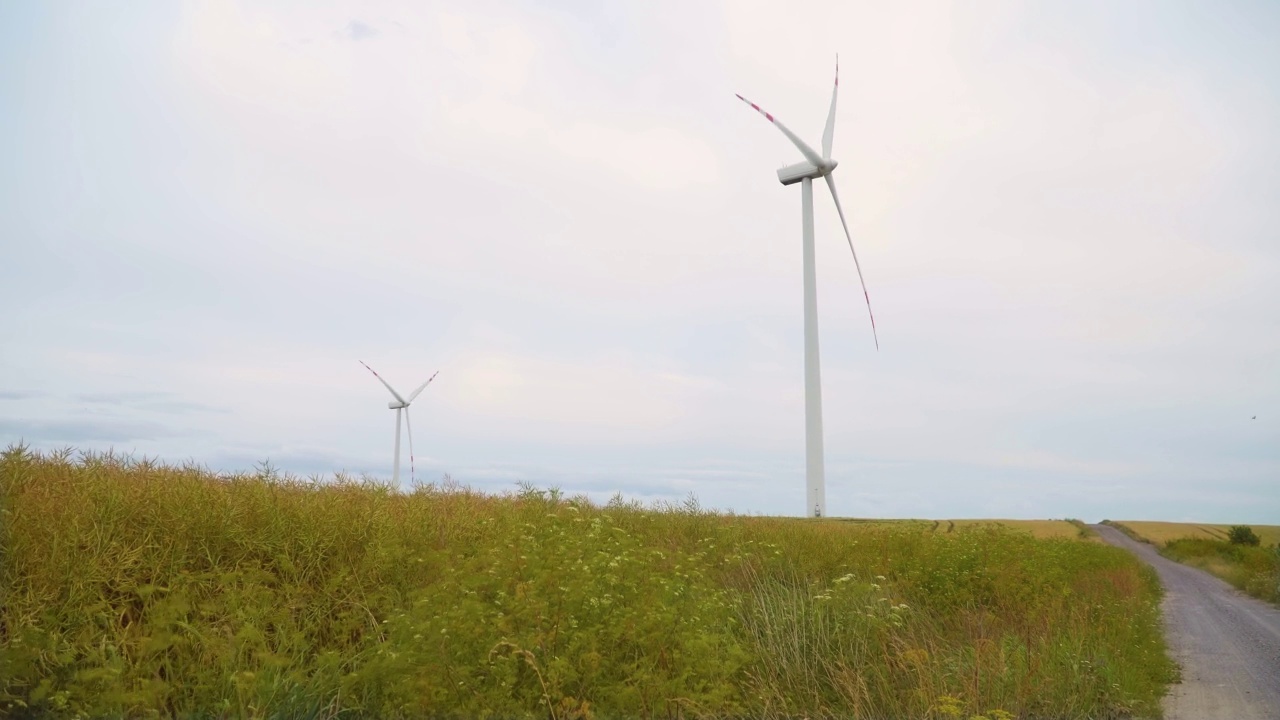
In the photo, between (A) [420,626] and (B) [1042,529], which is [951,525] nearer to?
(B) [1042,529]

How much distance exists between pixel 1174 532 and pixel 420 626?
77300 millimetres

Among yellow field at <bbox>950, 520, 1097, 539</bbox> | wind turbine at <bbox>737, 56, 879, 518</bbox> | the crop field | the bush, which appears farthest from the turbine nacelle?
the bush

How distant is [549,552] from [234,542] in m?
3.86

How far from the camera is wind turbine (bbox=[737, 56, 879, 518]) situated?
111 ft

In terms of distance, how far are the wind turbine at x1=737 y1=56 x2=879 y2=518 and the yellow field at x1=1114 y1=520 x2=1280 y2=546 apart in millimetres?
36131

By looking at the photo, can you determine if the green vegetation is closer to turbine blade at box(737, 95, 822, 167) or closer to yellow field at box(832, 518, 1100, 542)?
yellow field at box(832, 518, 1100, 542)

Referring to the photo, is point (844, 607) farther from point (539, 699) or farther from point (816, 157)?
point (816, 157)

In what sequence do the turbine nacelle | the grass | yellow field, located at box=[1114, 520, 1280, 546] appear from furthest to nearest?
yellow field, located at box=[1114, 520, 1280, 546], the turbine nacelle, the grass

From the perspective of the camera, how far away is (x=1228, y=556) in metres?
42.9

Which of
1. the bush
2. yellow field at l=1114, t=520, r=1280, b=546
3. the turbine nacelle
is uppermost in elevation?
the turbine nacelle

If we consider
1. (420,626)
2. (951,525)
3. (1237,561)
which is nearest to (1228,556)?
(1237,561)

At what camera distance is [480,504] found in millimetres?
14180

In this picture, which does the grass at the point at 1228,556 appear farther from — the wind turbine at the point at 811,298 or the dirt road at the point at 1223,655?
the wind turbine at the point at 811,298

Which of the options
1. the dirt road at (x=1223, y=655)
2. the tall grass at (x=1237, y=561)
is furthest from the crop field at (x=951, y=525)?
the tall grass at (x=1237, y=561)
